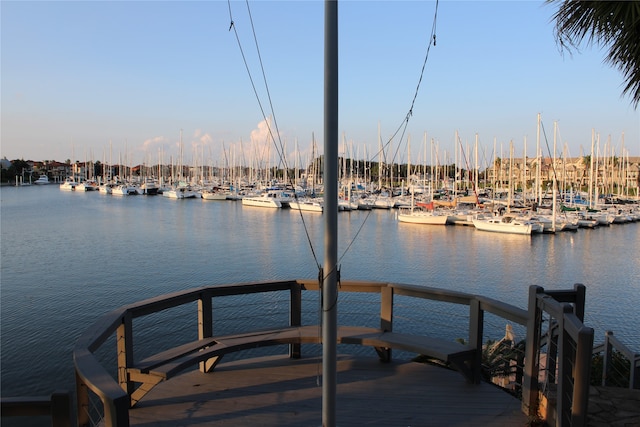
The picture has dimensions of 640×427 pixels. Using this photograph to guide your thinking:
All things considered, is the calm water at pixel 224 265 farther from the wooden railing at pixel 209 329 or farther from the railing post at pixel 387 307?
the wooden railing at pixel 209 329

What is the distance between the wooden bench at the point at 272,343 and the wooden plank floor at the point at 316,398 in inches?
7.6

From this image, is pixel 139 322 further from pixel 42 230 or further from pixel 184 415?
pixel 42 230

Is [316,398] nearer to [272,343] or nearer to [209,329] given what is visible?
[272,343]

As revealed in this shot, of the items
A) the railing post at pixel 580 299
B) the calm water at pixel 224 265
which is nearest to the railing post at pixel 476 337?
the railing post at pixel 580 299

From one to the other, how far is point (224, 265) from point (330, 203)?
2598 centimetres

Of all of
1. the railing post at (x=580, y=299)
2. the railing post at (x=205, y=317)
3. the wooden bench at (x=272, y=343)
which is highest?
the railing post at (x=580, y=299)

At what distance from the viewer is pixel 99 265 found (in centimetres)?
2852

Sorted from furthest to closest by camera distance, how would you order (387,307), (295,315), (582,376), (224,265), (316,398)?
(224,265), (295,315), (387,307), (316,398), (582,376)

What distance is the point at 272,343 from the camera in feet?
17.8

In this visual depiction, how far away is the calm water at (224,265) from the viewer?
17.2 metres

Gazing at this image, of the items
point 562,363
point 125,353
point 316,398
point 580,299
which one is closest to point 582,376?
point 562,363

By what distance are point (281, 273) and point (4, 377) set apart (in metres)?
15.0

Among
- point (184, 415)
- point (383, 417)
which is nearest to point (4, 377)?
point (184, 415)

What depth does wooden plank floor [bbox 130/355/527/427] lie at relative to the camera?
4430mm
